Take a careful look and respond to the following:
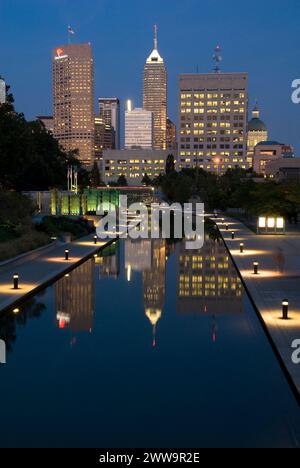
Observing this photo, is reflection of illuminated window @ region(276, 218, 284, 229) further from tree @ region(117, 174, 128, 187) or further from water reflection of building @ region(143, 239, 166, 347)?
tree @ region(117, 174, 128, 187)

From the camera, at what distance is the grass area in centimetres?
2373

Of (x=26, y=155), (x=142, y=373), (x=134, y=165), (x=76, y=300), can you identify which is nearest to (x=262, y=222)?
(x=26, y=155)

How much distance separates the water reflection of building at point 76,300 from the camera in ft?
48.2

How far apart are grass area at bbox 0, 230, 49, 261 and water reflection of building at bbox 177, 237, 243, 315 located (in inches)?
266

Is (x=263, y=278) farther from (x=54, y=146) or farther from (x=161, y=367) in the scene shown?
(x=54, y=146)

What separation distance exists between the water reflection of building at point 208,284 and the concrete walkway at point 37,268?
4.29m

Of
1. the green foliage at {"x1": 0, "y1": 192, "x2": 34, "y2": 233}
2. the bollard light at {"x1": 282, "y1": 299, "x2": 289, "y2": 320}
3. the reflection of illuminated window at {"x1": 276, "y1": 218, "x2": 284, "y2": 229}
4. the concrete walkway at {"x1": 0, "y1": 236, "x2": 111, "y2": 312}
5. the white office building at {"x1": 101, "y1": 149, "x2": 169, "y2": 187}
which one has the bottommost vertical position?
the concrete walkway at {"x1": 0, "y1": 236, "x2": 111, "y2": 312}

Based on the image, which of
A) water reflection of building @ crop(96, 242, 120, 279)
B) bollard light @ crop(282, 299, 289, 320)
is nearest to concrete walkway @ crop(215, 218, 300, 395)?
bollard light @ crop(282, 299, 289, 320)

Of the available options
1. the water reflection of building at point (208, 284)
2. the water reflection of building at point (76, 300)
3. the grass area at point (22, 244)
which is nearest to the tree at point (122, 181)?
the grass area at point (22, 244)

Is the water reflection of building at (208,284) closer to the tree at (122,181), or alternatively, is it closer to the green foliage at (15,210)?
the green foliage at (15,210)

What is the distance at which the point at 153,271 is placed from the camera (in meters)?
23.2

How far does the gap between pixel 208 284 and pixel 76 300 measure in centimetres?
494
